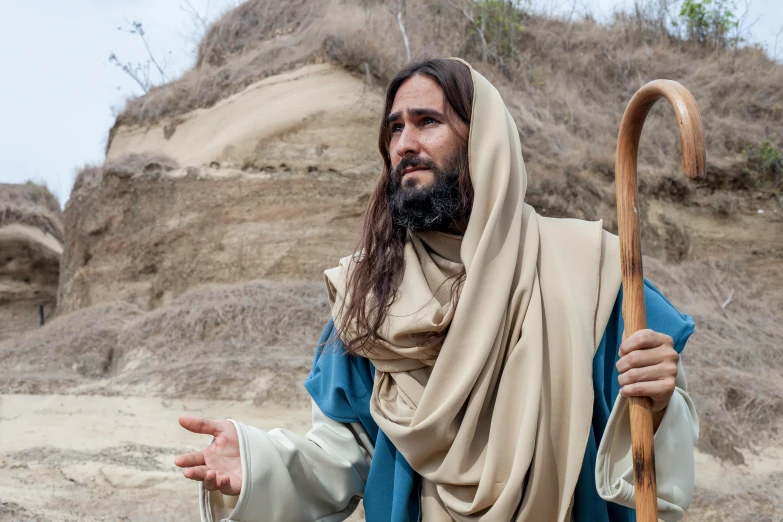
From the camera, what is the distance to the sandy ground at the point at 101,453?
5.21 metres

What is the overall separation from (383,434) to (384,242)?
61 cm

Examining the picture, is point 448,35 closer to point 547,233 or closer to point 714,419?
point 714,419

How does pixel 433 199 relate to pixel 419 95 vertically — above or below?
below

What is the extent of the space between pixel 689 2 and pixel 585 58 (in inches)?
118

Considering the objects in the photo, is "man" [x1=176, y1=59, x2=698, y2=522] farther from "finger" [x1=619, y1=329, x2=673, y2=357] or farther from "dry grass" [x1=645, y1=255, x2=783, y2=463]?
"dry grass" [x1=645, y1=255, x2=783, y2=463]

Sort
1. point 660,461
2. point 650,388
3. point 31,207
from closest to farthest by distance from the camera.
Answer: point 650,388 < point 660,461 < point 31,207

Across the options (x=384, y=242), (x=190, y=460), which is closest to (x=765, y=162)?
(x=384, y=242)

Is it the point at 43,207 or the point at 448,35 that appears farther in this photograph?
the point at 43,207

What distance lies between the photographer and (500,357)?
2252 mm

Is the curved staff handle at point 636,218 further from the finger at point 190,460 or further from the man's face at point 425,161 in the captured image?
the finger at point 190,460

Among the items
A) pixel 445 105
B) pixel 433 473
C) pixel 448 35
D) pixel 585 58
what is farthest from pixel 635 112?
pixel 585 58

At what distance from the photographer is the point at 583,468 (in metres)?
2.20

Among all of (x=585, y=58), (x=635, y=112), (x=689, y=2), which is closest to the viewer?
(x=635, y=112)

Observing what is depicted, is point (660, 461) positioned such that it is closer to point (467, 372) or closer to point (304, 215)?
point (467, 372)
